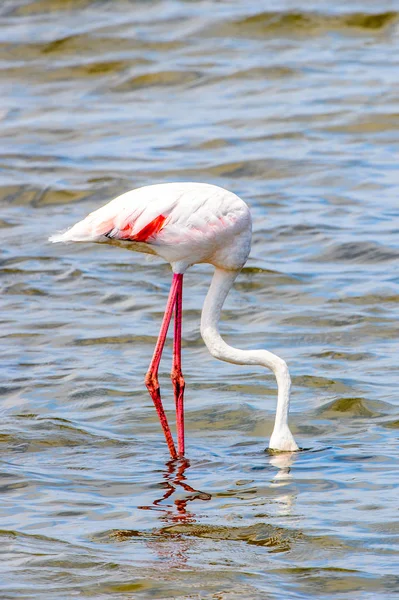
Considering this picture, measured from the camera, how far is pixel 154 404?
9.27m

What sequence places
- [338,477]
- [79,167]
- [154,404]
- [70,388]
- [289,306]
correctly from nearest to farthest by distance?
[338,477] → [154,404] → [70,388] → [289,306] → [79,167]

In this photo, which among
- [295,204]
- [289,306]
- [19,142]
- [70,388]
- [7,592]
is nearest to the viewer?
[7,592]

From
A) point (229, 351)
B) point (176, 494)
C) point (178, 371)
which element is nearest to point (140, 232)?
point (229, 351)

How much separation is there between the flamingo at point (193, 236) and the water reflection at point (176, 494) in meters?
0.31

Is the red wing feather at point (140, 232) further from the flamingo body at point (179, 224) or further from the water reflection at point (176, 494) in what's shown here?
the water reflection at point (176, 494)

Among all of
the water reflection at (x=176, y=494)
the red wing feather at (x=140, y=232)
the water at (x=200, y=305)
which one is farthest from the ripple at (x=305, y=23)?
the water reflection at (x=176, y=494)

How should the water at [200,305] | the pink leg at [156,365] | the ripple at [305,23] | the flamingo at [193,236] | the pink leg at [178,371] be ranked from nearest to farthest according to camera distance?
the water at [200,305]
the flamingo at [193,236]
the pink leg at [156,365]
the pink leg at [178,371]
the ripple at [305,23]

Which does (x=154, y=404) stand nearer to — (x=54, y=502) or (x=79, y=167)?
(x=54, y=502)

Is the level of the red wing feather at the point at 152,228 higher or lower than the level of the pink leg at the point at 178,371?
higher

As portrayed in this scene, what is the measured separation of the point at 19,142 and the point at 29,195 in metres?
2.49

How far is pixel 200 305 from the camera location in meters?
12.3

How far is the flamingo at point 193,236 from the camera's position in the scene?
8.60 m

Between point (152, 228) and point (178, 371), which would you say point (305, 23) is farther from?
point (152, 228)

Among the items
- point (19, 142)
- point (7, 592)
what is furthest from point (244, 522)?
point (19, 142)
